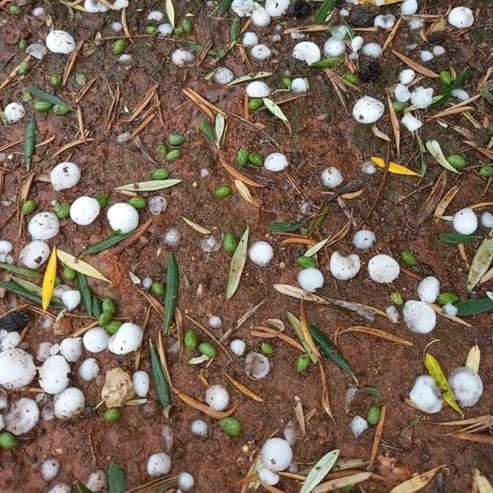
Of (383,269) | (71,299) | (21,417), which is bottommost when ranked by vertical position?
(21,417)

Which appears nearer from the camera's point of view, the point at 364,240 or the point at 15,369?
the point at 15,369

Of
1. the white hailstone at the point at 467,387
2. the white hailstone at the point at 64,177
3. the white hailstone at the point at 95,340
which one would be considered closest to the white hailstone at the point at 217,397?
the white hailstone at the point at 95,340

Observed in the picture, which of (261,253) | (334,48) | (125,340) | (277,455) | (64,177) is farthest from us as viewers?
(334,48)

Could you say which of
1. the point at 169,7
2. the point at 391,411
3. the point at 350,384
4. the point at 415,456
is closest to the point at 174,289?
the point at 350,384

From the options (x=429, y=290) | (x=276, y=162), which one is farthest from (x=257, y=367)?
(x=276, y=162)

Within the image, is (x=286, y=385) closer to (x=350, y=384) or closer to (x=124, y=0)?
(x=350, y=384)

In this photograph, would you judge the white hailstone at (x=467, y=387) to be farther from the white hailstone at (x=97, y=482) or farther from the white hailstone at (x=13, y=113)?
the white hailstone at (x=13, y=113)

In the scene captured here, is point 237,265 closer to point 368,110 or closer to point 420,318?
point 420,318
